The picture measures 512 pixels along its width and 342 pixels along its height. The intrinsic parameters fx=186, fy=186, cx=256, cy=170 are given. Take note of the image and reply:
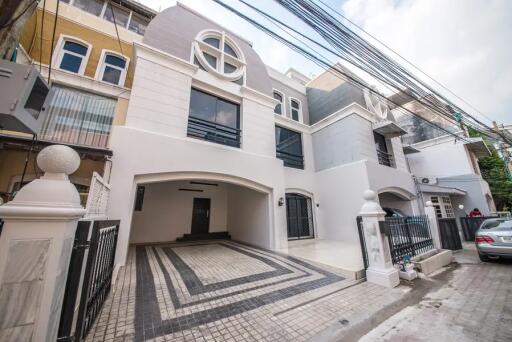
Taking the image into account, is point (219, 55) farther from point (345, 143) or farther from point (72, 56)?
point (345, 143)

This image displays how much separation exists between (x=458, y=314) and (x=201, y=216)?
8964 mm

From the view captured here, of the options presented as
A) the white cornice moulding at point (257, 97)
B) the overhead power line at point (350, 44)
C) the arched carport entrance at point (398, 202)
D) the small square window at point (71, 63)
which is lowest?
the arched carport entrance at point (398, 202)

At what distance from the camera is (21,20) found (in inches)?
80.8

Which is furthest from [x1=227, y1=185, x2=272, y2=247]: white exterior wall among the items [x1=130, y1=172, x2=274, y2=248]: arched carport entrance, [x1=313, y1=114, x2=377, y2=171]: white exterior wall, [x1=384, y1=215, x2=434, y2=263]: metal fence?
[x1=313, y1=114, x2=377, y2=171]: white exterior wall

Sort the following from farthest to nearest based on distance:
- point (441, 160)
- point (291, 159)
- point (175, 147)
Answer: point (441, 160) < point (291, 159) < point (175, 147)

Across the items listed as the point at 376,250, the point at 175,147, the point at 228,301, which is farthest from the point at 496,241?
the point at 175,147

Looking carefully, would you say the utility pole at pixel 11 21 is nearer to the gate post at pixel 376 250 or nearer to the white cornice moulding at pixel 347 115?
the gate post at pixel 376 250

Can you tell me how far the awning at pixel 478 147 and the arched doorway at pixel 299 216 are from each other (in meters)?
12.1

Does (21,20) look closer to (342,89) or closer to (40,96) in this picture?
(40,96)

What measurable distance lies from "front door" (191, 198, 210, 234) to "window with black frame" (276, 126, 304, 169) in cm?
→ 464

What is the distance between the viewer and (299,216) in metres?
9.38

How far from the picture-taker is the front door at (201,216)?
930 cm

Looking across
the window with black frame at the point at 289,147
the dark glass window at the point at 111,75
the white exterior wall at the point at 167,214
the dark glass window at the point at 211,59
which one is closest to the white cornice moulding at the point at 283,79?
the window with black frame at the point at 289,147

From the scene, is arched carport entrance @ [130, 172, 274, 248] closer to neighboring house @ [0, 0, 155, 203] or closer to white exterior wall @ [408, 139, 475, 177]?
neighboring house @ [0, 0, 155, 203]
